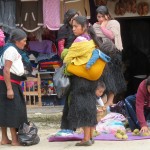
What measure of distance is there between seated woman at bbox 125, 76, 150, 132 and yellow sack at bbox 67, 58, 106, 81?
99 centimetres

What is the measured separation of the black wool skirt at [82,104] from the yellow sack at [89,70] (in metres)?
0.09

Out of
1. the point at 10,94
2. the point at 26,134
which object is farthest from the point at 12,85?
the point at 26,134

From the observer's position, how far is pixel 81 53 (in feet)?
23.1

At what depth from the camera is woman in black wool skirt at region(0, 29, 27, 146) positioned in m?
7.20

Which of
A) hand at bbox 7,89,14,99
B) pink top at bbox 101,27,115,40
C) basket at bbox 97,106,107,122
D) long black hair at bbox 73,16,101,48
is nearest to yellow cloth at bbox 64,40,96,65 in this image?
long black hair at bbox 73,16,101,48

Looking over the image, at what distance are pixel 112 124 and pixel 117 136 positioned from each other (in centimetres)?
72

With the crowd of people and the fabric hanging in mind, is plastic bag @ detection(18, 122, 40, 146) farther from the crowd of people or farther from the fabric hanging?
the fabric hanging

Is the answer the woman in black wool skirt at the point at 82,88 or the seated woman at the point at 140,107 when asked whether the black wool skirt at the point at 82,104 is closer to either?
the woman in black wool skirt at the point at 82,88

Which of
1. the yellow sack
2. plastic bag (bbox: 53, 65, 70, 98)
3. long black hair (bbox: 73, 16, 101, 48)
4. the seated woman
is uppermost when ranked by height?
long black hair (bbox: 73, 16, 101, 48)

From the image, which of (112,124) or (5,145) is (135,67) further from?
(5,145)

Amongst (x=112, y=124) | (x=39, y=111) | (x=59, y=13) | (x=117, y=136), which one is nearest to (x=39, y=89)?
(x=39, y=111)

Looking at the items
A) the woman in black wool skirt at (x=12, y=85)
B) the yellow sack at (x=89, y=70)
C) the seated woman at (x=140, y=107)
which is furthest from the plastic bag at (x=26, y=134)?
the seated woman at (x=140, y=107)

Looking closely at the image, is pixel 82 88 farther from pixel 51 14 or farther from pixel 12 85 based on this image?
pixel 51 14

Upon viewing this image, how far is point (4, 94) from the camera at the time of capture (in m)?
7.31
